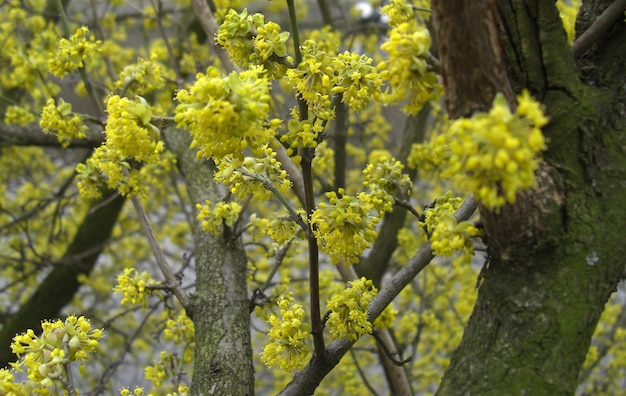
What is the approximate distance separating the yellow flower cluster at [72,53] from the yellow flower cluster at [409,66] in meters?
1.78

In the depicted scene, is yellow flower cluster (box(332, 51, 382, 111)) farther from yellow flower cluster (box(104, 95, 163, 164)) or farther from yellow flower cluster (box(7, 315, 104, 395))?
yellow flower cluster (box(7, 315, 104, 395))

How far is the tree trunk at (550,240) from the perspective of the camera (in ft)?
4.55

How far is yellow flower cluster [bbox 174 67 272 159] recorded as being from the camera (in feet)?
4.28

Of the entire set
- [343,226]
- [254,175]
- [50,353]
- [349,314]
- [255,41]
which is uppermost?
[255,41]

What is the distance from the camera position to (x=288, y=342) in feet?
6.33

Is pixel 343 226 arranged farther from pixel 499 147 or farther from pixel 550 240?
pixel 499 147

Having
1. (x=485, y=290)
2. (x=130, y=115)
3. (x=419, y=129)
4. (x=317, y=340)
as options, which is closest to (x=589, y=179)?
(x=485, y=290)

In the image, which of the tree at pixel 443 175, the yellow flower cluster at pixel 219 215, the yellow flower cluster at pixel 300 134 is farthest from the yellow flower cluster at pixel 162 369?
the yellow flower cluster at pixel 300 134

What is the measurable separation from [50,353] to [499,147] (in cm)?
139

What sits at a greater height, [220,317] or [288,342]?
[220,317]

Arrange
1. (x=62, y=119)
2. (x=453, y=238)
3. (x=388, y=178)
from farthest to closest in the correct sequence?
(x=62, y=119) → (x=388, y=178) → (x=453, y=238)

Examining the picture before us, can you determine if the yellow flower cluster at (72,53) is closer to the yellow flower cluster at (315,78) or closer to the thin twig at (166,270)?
the thin twig at (166,270)

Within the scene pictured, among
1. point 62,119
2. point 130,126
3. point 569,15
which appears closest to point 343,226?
point 130,126

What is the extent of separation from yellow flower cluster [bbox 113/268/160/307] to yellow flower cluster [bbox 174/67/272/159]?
1.24 metres
